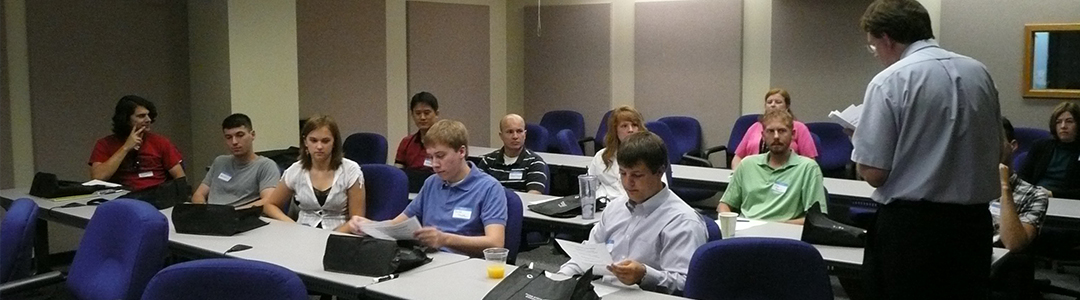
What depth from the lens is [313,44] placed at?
775cm

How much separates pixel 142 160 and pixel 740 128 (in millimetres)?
4691

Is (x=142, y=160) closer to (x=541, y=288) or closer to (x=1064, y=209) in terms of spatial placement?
(x=541, y=288)

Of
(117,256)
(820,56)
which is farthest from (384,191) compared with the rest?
(820,56)

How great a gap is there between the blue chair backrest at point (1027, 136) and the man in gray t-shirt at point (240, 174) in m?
4.95

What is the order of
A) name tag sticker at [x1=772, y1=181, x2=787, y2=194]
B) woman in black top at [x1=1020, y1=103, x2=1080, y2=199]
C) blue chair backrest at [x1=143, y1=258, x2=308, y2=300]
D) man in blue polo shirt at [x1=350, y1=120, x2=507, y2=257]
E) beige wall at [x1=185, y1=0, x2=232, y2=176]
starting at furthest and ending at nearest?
beige wall at [x1=185, y1=0, x2=232, y2=176], woman in black top at [x1=1020, y1=103, x2=1080, y2=199], name tag sticker at [x1=772, y1=181, x2=787, y2=194], man in blue polo shirt at [x1=350, y1=120, x2=507, y2=257], blue chair backrest at [x1=143, y1=258, x2=308, y2=300]

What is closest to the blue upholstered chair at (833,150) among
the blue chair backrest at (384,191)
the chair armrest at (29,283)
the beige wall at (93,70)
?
the blue chair backrest at (384,191)

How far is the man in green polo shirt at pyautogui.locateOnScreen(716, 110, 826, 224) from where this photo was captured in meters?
4.39

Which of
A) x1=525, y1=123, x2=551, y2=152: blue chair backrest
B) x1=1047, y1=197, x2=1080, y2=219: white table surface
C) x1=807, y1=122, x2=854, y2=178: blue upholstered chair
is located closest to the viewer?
x1=1047, y1=197, x2=1080, y2=219: white table surface

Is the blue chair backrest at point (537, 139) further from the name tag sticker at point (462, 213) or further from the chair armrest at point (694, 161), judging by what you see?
the name tag sticker at point (462, 213)

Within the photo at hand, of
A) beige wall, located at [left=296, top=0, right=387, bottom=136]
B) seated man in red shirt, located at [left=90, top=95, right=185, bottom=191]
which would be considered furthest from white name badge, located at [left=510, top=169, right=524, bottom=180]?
beige wall, located at [left=296, top=0, right=387, bottom=136]

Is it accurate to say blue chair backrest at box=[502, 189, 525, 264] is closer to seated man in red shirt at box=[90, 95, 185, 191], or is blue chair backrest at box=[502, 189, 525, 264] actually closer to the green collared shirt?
the green collared shirt

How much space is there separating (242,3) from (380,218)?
264cm

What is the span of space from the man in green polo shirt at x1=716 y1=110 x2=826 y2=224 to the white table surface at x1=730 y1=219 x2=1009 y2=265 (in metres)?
0.22

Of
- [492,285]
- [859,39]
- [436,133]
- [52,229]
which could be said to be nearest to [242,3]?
[52,229]
